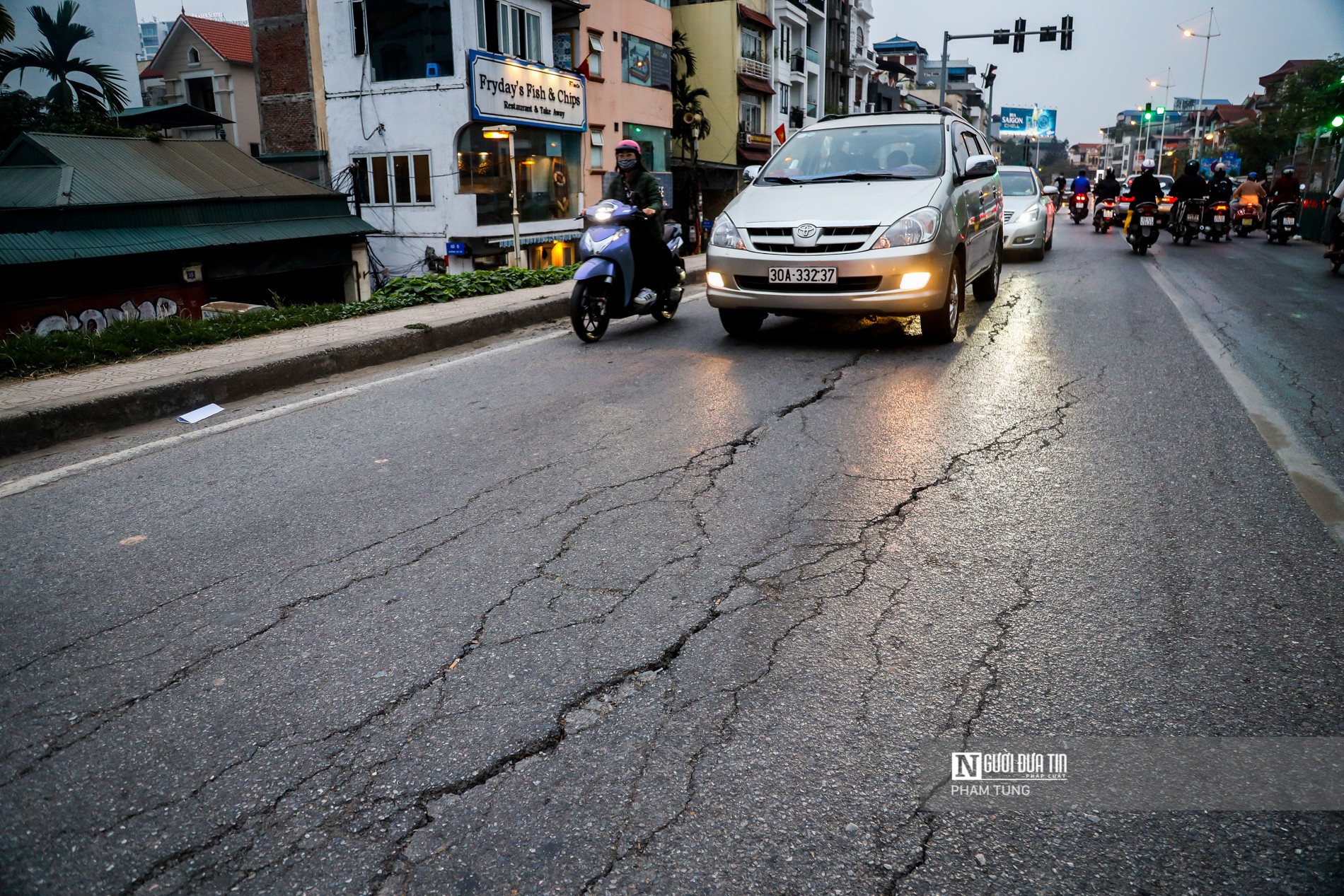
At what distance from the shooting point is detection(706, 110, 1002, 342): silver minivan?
24.2ft

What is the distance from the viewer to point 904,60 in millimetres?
93438

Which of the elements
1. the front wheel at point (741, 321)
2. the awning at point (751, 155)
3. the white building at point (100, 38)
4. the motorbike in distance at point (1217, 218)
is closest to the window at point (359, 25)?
the white building at point (100, 38)

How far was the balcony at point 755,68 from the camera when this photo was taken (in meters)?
44.2

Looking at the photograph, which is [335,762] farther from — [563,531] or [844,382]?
[844,382]

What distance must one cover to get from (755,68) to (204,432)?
1753 inches

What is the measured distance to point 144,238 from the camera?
850 inches

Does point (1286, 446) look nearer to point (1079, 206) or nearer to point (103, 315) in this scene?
point (103, 315)

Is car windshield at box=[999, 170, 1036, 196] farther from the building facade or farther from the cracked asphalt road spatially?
the building facade

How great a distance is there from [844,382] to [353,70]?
82.6ft

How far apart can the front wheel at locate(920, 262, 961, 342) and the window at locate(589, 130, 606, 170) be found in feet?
82.6

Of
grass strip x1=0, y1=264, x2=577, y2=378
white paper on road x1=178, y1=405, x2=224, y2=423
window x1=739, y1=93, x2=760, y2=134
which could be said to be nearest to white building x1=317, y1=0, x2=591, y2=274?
grass strip x1=0, y1=264, x2=577, y2=378

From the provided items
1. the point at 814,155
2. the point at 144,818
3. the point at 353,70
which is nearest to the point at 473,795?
the point at 144,818

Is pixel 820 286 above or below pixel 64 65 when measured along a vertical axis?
below

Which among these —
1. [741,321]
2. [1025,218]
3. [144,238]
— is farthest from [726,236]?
[144,238]
